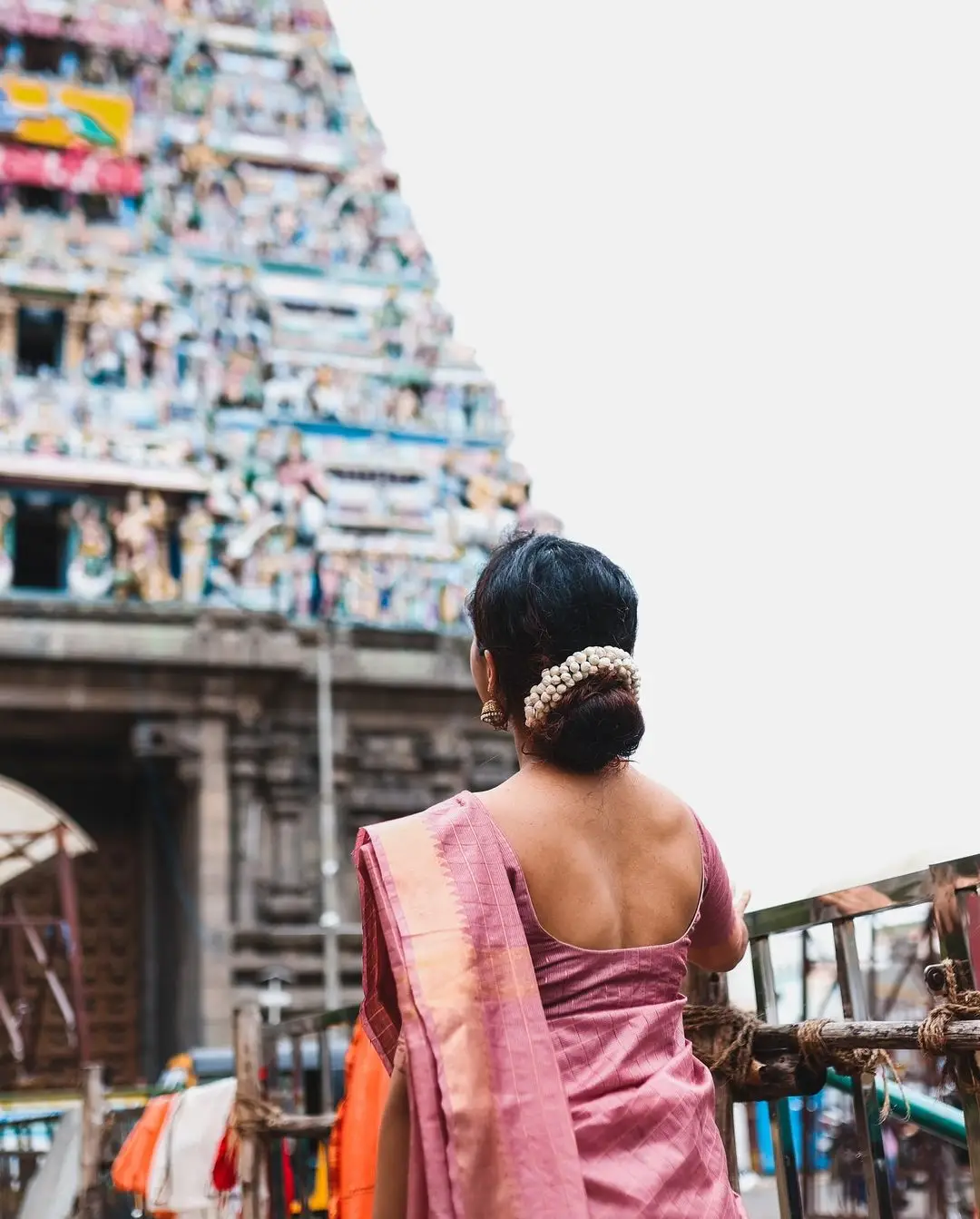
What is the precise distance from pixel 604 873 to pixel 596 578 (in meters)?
0.34

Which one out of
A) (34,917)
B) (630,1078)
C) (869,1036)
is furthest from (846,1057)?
(34,917)

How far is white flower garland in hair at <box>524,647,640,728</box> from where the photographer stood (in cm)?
168

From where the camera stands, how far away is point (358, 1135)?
9.46ft

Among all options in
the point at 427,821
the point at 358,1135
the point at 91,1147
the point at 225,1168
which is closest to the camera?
the point at 427,821

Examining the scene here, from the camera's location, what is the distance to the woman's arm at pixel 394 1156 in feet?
5.12

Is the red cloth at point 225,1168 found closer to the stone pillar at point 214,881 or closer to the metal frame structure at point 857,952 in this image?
the metal frame structure at point 857,952

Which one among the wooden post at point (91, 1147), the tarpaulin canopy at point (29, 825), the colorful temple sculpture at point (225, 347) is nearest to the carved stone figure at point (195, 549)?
the colorful temple sculpture at point (225, 347)

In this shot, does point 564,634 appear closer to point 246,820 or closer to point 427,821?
point 427,821

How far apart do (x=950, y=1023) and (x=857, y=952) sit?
0.41m

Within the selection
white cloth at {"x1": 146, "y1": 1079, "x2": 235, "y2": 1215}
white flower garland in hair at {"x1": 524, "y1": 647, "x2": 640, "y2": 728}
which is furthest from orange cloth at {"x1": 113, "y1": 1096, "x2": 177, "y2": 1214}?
white flower garland in hair at {"x1": 524, "y1": 647, "x2": 640, "y2": 728}

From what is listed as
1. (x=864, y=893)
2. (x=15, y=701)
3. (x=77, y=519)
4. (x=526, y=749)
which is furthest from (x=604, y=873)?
(x=77, y=519)

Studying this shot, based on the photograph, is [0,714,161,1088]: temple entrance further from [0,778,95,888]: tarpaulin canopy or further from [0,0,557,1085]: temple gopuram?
[0,778,95,888]: tarpaulin canopy

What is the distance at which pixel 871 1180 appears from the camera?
2.15 meters

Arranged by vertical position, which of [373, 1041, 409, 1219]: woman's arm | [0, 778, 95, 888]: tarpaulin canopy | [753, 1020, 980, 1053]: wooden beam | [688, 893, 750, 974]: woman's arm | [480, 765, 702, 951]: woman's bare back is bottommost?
[373, 1041, 409, 1219]: woman's arm
